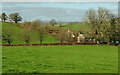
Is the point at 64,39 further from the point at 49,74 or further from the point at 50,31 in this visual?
the point at 49,74

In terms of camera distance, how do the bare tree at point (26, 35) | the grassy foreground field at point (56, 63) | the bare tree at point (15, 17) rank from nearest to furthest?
the grassy foreground field at point (56, 63) < the bare tree at point (26, 35) < the bare tree at point (15, 17)

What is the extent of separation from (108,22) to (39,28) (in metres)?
32.7

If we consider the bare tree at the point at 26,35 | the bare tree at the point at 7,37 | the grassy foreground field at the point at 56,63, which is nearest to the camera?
the grassy foreground field at the point at 56,63

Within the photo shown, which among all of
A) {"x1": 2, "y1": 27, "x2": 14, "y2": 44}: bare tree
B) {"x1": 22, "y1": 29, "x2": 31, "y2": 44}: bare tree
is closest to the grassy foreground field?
{"x1": 2, "y1": 27, "x2": 14, "y2": 44}: bare tree

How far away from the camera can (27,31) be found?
2810 inches

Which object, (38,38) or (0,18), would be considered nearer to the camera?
(38,38)

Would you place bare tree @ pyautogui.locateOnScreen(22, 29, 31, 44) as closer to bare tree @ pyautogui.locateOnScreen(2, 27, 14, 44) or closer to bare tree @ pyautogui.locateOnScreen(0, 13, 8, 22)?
bare tree @ pyautogui.locateOnScreen(2, 27, 14, 44)

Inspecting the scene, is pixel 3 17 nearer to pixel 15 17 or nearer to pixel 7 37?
pixel 15 17

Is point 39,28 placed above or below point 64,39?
above

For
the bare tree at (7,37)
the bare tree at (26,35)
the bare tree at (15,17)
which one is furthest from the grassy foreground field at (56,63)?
the bare tree at (15,17)

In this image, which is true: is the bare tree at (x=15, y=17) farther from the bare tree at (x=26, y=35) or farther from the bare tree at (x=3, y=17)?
the bare tree at (x=26, y=35)

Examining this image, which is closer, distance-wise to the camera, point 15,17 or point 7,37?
point 7,37

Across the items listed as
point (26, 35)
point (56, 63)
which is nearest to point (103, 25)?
point (26, 35)

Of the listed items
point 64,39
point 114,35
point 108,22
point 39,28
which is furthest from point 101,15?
point 39,28
